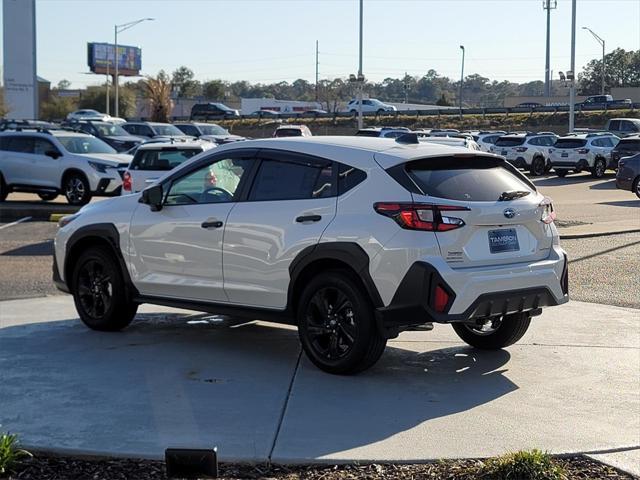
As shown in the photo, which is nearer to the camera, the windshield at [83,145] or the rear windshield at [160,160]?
the rear windshield at [160,160]

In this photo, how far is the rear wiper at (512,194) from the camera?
7168 millimetres

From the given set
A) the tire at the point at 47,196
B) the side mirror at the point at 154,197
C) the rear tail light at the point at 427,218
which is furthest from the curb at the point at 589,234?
the tire at the point at 47,196

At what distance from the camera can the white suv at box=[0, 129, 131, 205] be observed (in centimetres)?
2197

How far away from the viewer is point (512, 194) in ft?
23.8

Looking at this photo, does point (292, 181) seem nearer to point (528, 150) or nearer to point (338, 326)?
point (338, 326)

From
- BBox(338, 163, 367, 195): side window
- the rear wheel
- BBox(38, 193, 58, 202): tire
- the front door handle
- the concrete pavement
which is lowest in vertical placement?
the concrete pavement

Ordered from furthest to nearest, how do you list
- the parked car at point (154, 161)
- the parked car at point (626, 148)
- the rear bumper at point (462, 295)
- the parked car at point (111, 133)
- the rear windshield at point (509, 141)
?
1. the rear windshield at point (509, 141)
2. the parked car at point (626, 148)
3. the parked car at point (111, 133)
4. the parked car at point (154, 161)
5. the rear bumper at point (462, 295)

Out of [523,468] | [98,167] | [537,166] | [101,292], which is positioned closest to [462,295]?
[523,468]

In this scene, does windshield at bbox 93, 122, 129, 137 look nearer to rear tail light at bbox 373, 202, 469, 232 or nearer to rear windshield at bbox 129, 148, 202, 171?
rear windshield at bbox 129, 148, 202, 171

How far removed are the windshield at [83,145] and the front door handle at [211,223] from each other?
15.5 metres

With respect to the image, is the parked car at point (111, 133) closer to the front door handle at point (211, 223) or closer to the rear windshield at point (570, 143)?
the rear windshield at point (570, 143)

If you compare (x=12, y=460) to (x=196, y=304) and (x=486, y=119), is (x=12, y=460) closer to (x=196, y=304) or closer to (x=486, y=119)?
(x=196, y=304)

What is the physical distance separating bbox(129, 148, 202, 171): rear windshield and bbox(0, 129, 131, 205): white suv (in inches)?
174

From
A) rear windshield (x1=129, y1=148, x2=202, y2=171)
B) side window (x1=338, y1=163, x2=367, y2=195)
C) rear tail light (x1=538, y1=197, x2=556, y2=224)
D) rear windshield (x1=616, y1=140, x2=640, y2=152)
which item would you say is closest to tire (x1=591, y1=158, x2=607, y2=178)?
rear windshield (x1=616, y1=140, x2=640, y2=152)
